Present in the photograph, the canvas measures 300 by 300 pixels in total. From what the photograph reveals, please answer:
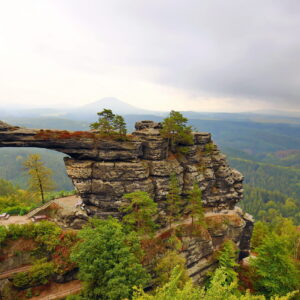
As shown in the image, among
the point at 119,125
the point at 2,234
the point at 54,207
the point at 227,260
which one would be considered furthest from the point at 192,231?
the point at 2,234

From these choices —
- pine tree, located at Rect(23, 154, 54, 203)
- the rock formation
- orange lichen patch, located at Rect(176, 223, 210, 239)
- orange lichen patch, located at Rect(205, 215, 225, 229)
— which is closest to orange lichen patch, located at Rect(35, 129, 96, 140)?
the rock formation

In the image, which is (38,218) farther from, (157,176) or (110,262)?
(157,176)

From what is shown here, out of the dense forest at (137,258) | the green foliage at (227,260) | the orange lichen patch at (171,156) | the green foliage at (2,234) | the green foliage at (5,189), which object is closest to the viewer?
the dense forest at (137,258)

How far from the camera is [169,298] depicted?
14.2m

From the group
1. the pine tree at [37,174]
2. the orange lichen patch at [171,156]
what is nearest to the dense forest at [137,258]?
the pine tree at [37,174]

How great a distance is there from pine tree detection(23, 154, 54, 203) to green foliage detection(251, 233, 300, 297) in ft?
146

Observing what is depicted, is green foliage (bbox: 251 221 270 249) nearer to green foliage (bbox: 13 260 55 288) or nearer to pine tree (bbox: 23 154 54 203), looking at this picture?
green foliage (bbox: 13 260 55 288)

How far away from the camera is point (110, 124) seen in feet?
111

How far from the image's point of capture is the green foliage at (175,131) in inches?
1460

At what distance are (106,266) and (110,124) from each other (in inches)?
879

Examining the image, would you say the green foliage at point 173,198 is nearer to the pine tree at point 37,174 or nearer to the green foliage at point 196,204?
the green foliage at point 196,204

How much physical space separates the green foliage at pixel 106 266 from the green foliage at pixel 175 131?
21.7 meters

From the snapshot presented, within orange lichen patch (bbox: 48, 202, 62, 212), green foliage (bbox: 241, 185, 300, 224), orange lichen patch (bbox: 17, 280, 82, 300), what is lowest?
green foliage (bbox: 241, 185, 300, 224)

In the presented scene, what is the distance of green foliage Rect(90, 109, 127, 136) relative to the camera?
3325 centimetres
